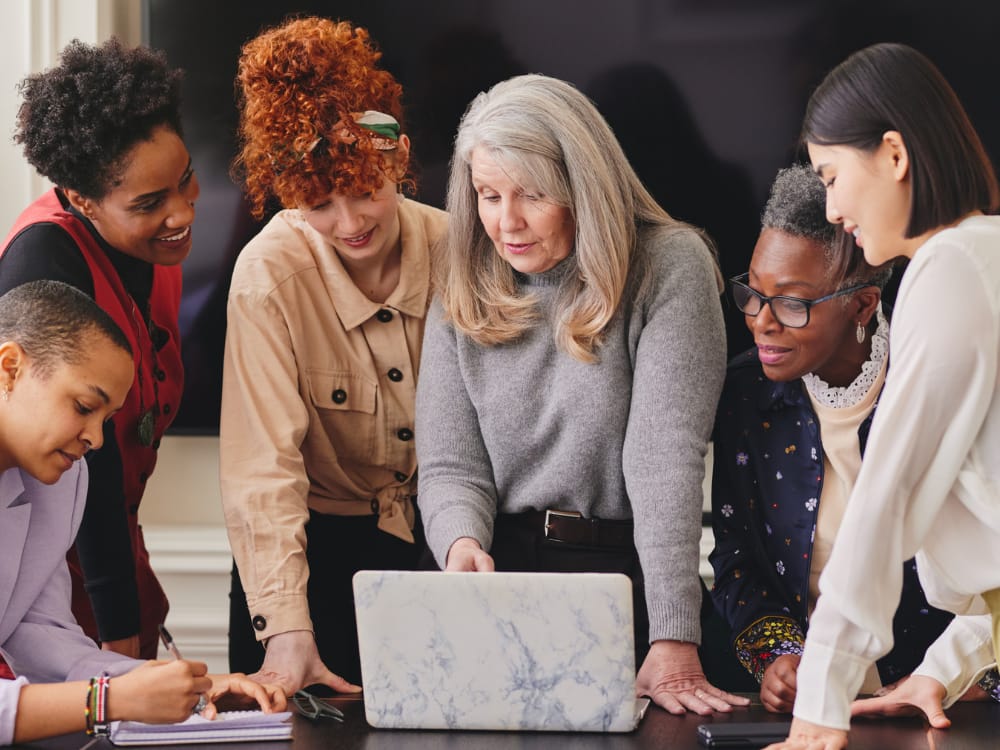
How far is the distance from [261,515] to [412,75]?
130cm

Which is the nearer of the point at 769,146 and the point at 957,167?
the point at 957,167

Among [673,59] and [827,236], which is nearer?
[827,236]

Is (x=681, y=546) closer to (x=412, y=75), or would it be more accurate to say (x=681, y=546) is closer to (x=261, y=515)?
(x=261, y=515)

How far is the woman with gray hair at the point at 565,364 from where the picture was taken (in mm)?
1851

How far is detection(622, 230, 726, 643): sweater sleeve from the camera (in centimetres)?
179

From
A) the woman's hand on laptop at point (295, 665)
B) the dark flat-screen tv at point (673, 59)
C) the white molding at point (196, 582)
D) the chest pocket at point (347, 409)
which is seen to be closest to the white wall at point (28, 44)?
the dark flat-screen tv at point (673, 59)

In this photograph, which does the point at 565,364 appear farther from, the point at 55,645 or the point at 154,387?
the point at 55,645

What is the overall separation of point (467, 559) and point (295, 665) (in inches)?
13.1

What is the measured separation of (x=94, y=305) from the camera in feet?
5.63

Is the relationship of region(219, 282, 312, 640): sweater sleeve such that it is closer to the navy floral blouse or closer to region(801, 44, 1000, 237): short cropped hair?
the navy floral blouse

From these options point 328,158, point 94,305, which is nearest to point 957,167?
point 328,158

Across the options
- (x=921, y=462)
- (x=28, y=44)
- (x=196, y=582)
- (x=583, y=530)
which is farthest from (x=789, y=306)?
(x=28, y=44)

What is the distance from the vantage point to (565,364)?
6.34 ft

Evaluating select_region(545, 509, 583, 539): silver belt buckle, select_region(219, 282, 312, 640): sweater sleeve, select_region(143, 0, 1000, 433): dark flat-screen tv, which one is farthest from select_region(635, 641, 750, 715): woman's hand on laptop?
select_region(143, 0, 1000, 433): dark flat-screen tv
